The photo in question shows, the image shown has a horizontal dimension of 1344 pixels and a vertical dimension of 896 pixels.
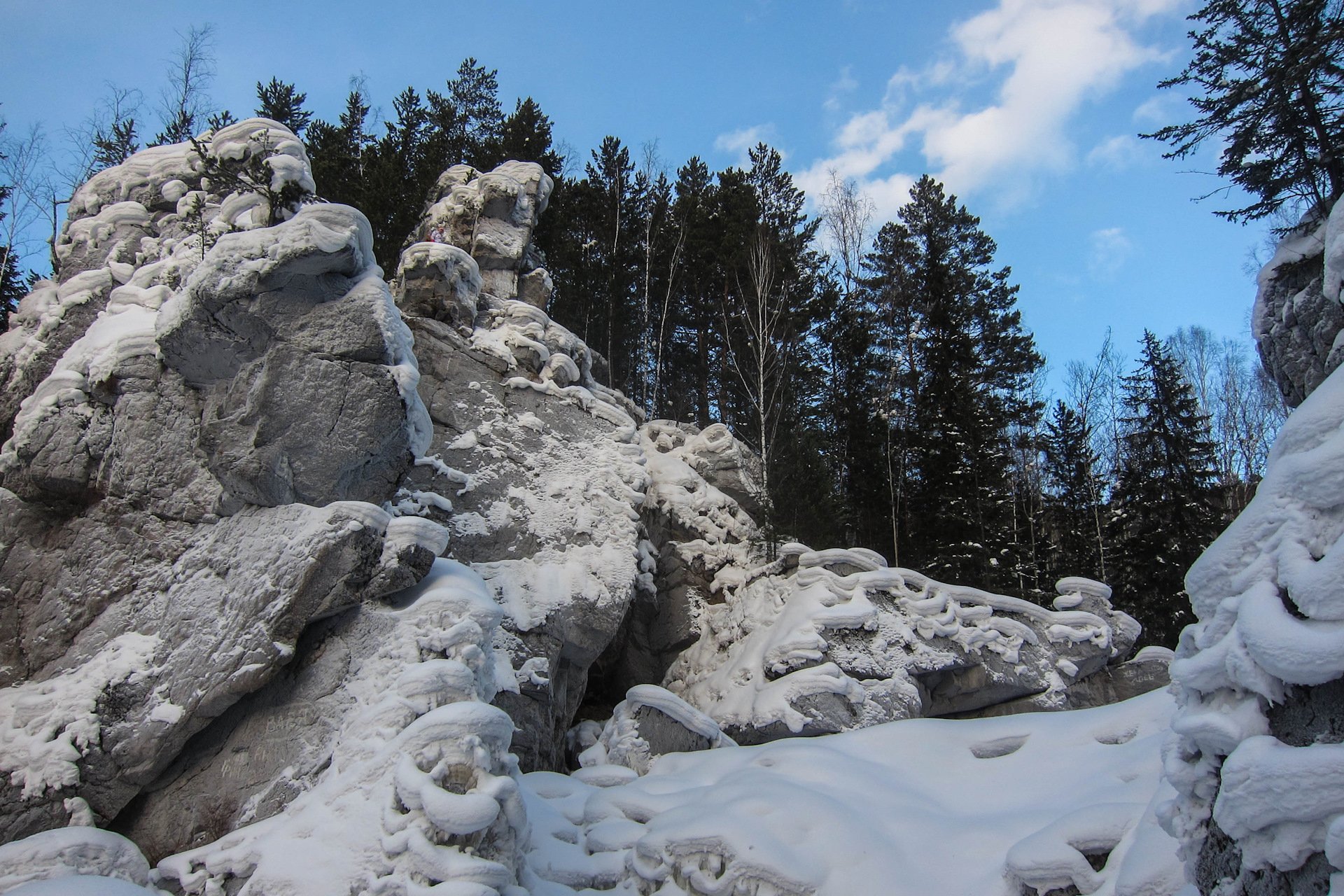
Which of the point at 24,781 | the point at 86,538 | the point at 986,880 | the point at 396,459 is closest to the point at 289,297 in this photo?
the point at 396,459

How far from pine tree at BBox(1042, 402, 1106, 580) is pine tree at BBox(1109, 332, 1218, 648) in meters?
0.64

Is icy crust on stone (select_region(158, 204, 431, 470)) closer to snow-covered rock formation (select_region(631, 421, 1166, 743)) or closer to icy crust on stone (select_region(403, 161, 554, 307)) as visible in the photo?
snow-covered rock formation (select_region(631, 421, 1166, 743))

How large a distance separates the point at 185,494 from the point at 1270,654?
28.1 feet

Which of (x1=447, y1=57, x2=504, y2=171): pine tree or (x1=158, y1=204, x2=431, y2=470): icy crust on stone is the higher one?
(x1=447, y1=57, x2=504, y2=171): pine tree

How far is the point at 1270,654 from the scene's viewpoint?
10.5ft

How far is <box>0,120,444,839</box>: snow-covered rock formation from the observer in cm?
591

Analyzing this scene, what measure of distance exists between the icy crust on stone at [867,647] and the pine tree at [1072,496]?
7862mm

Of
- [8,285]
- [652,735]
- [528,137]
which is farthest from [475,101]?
[652,735]

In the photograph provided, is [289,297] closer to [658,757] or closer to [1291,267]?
[658,757]

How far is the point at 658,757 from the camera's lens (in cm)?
888

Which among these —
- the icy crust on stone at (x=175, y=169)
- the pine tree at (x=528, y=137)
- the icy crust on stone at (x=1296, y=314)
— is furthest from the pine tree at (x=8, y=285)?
the icy crust on stone at (x=1296, y=314)

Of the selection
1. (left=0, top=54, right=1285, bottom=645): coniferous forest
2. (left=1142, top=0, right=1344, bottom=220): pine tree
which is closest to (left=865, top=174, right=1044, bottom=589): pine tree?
(left=0, top=54, right=1285, bottom=645): coniferous forest

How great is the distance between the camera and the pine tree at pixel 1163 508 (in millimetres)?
17266

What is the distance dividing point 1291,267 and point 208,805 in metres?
11.9
